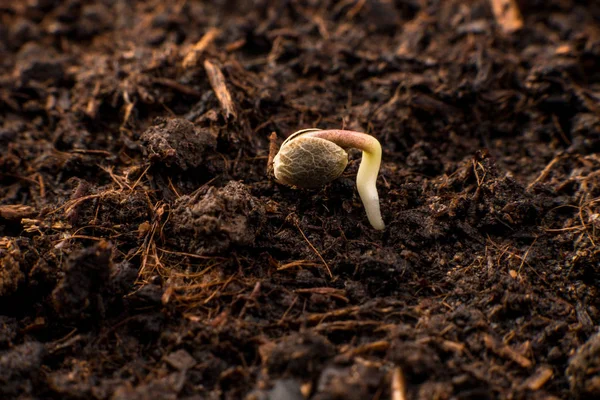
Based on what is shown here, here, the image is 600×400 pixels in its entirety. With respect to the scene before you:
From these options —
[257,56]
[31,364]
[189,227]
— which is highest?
[257,56]

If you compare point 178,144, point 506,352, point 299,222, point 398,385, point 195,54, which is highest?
point 195,54

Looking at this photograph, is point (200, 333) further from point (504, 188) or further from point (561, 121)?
point (561, 121)

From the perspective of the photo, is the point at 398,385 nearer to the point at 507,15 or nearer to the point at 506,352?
the point at 506,352

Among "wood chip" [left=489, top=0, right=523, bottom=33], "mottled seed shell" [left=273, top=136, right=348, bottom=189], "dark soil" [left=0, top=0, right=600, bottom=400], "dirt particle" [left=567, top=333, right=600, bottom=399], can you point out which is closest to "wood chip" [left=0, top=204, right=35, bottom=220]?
"dark soil" [left=0, top=0, right=600, bottom=400]

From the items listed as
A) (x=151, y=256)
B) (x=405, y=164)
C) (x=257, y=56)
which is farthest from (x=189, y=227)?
(x=257, y=56)

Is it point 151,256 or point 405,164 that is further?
point 405,164

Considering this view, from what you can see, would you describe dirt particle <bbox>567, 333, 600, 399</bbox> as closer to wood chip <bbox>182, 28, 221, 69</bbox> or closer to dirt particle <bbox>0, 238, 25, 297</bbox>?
dirt particle <bbox>0, 238, 25, 297</bbox>

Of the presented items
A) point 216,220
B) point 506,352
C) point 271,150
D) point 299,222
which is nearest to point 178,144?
point 271,150

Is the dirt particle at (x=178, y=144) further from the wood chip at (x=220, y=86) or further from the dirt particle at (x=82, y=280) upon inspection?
the dirt particle at (x=82, y=280)
